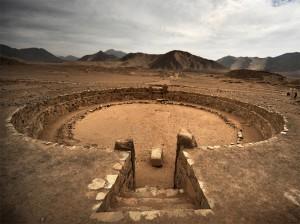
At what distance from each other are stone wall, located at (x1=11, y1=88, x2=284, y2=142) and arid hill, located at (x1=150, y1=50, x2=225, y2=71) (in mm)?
44814

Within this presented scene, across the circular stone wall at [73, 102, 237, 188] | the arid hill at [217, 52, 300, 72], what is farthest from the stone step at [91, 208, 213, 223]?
the arid hill at [217, 52, 300, 72]

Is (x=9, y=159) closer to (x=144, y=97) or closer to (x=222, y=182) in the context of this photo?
(x=222, y=182)

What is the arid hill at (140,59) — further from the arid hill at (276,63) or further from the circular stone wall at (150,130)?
the arid hill at (276,63)

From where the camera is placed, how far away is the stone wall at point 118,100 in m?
8.81

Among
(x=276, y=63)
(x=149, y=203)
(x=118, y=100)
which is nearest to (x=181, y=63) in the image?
(x=118, y=100)

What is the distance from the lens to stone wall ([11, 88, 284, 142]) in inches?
347

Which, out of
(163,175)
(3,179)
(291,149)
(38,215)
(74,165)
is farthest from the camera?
(163,175)

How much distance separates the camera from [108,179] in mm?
3771

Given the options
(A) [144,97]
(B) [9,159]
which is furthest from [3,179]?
(A) [144,97]

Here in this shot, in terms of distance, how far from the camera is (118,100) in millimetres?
16484

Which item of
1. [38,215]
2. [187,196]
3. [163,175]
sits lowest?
[163,175]

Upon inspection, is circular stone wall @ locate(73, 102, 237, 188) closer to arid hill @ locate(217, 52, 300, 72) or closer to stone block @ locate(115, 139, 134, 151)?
stone block @ locate(115, 139, 134, 151)

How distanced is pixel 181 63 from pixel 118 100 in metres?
51.8

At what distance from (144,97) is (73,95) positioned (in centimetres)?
640
